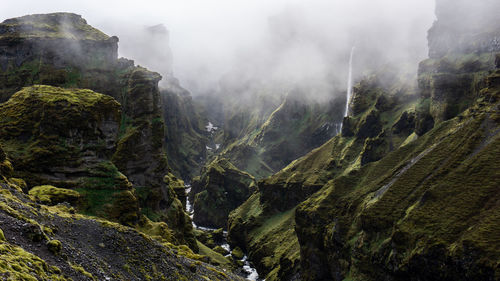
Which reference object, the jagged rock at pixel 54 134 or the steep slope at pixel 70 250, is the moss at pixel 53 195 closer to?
the steep slope at pixel 70 250

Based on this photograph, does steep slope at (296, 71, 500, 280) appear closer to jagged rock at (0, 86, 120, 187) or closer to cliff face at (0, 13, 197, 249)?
cliff face at (0, 13, 197, 249)

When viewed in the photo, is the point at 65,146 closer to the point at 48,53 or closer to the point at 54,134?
the point at 54,134

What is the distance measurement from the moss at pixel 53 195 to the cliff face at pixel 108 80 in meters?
57.7

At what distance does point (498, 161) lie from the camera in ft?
436

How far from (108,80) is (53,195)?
9251 centimetres

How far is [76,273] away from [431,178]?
141 meters

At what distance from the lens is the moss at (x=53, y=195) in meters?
67.8

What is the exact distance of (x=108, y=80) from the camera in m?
155

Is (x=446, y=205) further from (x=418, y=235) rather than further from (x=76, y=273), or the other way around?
(x=76, y=273)

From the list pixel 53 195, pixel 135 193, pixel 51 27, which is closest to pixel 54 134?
pixel 53 195

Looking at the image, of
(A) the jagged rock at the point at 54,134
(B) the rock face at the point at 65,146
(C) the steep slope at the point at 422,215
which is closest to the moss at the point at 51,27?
(A) the jagged rock at the point at 54,134

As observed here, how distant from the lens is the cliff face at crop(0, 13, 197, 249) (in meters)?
138

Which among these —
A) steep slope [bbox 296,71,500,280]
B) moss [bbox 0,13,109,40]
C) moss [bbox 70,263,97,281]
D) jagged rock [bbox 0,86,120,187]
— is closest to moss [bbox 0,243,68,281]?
moss [bbox 70,263,97,281]

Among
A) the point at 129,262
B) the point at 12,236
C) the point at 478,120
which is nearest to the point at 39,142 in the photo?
the point at 129,262
